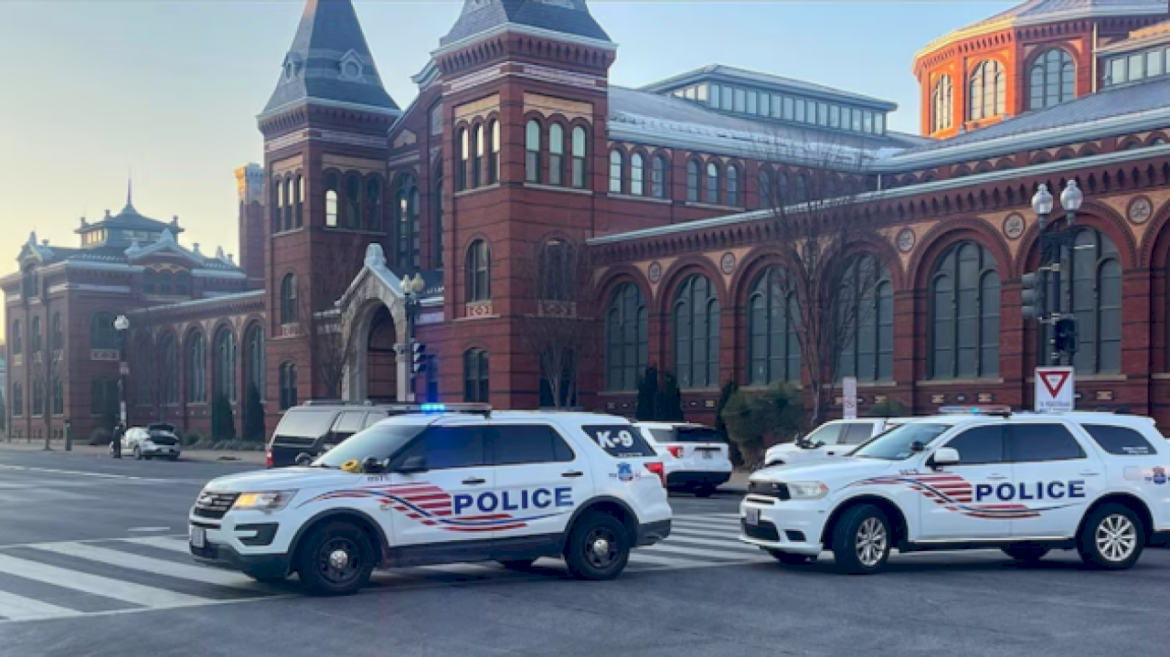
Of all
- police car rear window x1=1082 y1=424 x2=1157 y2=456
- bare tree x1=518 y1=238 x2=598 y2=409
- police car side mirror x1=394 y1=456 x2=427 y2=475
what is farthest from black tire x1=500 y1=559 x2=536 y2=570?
bare tree x1=518 y1=238 x2=598 y2=409

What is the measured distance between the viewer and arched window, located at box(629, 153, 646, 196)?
1972 inches

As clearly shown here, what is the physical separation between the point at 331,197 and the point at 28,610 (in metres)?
47.6

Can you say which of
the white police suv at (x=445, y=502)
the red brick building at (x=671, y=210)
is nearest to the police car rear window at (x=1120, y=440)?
the white police suv at (x=445, y=502)

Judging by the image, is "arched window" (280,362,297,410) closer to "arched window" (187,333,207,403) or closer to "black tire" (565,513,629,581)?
"arched window" (187,333,207,403)

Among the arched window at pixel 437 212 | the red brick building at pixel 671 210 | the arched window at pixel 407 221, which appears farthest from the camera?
the arched window at pixel 407 221

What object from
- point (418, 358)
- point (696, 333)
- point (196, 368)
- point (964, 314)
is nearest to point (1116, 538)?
point (964, 314)

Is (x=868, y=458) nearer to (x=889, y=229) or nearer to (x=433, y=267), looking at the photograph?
(x=889, y=229)

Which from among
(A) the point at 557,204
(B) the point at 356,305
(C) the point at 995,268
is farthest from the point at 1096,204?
(B) the point at 356,305

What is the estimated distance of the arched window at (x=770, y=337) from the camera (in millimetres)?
40844

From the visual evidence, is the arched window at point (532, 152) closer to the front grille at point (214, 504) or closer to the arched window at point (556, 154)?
the arched window at point (556, 154)

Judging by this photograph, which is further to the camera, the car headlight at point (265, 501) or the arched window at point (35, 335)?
the arched window at point (35, 335)

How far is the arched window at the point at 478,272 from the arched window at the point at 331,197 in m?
13.0

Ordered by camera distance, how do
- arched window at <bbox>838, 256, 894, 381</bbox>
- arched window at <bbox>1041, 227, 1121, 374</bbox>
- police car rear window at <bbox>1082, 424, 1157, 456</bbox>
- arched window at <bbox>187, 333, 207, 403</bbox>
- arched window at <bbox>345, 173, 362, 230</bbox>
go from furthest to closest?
arched window at <bbox>187, 333, 207, 403</bbox>
arched window at <bbox>345, 173, 362, 230</bbox>
arched window at <bbox>838, 256, 894, 381</bbox>
arched window at <bbox>1041, 227, 1121, 374</bbox>
police car rear window at <bbox>1082, 424, 1157, 456</bbox>

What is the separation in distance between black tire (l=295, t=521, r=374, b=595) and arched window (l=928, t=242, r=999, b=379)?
25.7m
